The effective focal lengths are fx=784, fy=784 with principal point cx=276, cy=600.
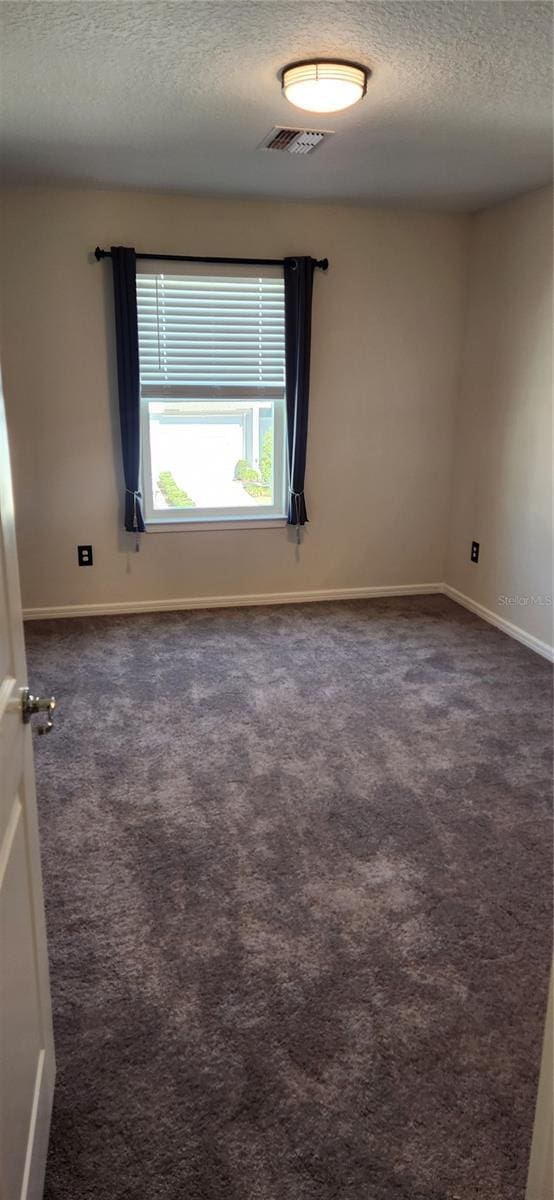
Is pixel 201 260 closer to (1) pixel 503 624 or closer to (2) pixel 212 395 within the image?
(2) pixel 212 395

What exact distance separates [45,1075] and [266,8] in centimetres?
255

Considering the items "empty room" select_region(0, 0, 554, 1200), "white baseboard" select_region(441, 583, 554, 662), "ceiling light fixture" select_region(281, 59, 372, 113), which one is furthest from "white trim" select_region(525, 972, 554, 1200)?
"white baseboard" select_region(441, 583, 554, 662)

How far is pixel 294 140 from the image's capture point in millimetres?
3160

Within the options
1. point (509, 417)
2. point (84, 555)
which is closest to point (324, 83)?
point (509, 417)

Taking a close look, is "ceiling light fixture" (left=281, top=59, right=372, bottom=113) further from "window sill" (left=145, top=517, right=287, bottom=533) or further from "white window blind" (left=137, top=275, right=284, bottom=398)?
"window sill" (left=145, top=517, right=287, bottom=533)

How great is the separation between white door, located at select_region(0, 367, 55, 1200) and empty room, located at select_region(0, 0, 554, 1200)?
14 mm

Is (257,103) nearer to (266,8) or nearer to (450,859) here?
(266,8)

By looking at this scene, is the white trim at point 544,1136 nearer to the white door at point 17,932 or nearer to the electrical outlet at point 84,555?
the white door at point 17,932

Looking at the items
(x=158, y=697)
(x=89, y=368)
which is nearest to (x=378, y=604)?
(x=158, y=697)

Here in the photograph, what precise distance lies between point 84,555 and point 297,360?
1.67 meters

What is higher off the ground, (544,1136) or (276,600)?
(544,1136)

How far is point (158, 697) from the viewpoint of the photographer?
3.60 m

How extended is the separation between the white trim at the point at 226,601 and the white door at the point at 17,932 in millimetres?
3243

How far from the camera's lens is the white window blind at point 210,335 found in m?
4.32
